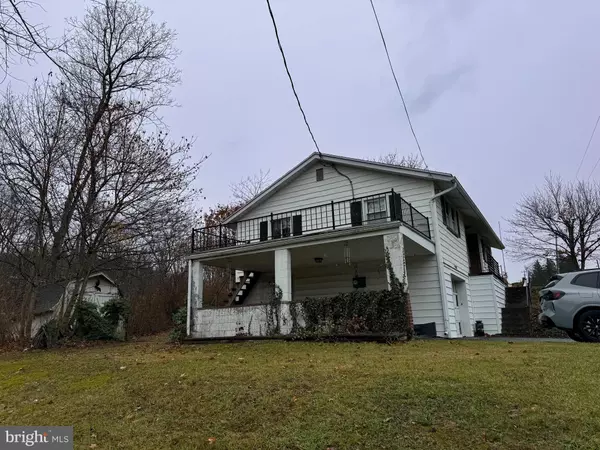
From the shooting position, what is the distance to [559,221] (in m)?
27.7

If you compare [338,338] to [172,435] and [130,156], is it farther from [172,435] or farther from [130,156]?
[130,156]

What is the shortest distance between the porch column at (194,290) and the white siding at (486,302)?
10510 millimetres

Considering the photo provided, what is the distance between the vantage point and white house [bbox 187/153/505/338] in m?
12.1

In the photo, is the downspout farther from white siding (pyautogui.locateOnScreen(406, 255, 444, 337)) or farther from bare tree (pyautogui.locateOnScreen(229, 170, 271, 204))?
bare tree (pyautogui.locateOnScreen(229, 170, 271, 204))

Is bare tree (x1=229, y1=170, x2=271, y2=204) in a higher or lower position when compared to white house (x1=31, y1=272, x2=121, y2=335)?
higher

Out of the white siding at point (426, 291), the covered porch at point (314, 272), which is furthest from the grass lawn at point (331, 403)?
the white siding at point (426, 291)

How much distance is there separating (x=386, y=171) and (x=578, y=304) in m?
7.07

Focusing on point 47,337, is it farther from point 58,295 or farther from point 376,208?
point 376,208

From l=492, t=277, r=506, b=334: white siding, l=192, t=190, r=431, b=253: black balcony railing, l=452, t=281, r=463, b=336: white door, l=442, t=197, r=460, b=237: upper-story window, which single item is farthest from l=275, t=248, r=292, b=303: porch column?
l=492, t=277, r=506, b=334: white siding

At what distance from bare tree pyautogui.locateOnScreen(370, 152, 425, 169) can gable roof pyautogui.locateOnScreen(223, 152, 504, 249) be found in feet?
44.7

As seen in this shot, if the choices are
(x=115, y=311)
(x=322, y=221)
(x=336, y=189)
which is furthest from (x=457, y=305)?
(x=115, y=311)

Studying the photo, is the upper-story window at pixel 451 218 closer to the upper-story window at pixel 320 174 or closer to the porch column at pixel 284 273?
the upper-story window at pixel 320 174

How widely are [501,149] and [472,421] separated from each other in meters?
15.1

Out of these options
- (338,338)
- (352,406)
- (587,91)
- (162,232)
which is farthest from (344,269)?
(352,406)
